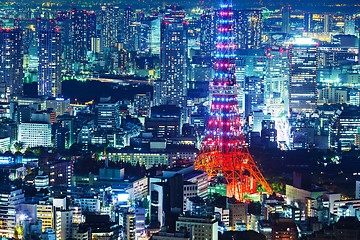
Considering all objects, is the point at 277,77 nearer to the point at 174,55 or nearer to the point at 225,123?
the point at 174,55

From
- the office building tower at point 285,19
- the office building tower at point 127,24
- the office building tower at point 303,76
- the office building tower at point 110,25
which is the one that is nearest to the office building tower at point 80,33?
the office building tower at point 110,25

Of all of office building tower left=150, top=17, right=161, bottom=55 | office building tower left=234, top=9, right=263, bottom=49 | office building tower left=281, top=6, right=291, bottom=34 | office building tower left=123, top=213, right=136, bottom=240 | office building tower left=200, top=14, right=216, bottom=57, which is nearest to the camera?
office building tower left=123, top=213, right=136, bottom=240

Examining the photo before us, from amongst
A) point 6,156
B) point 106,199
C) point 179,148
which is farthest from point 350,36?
point 106,199

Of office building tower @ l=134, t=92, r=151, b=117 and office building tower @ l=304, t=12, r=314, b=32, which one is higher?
office building tower @ l=304, t=12, r=314, b=32

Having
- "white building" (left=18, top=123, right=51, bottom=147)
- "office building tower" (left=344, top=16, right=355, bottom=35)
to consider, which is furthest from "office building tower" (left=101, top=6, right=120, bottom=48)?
"white building" (left=18, top=123, right=51, bottom=147)

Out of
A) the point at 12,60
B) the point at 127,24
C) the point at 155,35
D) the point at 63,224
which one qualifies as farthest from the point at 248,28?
the point at 63,224

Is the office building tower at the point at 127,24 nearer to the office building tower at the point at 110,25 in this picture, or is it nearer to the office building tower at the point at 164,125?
the office building tower at the point at 110,25

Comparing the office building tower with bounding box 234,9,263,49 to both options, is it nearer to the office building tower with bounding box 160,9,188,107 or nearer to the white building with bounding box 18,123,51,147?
the office building tower with bounding box 160,9,188,107
